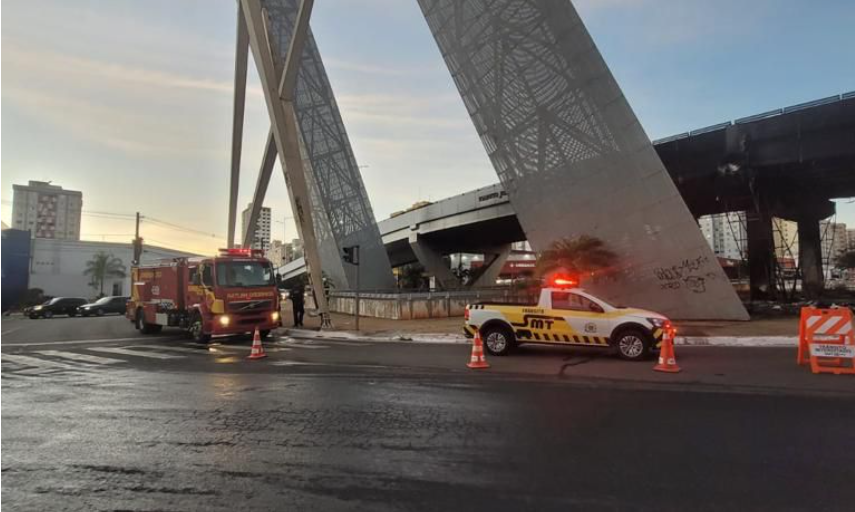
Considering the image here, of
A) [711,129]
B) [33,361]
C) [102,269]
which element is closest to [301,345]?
[33,361]

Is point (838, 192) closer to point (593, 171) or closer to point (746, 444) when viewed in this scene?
point (593, 171)

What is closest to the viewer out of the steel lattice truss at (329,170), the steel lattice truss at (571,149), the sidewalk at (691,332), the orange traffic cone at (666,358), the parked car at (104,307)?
the orange traffic cone at (666,358)

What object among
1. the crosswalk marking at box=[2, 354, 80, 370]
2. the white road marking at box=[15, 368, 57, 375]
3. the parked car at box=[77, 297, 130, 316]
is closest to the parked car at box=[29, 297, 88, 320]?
the parked car at box=[77, 297, 130, 316]

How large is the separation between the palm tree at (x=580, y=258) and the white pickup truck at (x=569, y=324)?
11629 millimetres

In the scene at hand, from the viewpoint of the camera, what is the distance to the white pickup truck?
1096cm

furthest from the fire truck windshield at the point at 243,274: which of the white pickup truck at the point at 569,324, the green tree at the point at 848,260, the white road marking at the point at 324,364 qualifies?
the green tree at the point at 848,260

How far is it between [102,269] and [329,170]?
4434cm

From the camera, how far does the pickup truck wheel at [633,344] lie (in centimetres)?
1089

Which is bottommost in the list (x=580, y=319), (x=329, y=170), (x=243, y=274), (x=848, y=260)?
(x=580, y=319)

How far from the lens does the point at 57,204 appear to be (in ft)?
266

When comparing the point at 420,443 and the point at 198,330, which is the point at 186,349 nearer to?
the point at 198,330

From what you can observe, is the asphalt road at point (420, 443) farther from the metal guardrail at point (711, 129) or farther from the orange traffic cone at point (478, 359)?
the metal guardrail at point (711, 129)

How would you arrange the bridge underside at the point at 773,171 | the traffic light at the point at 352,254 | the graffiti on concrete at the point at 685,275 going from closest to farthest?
the traffic light at the point at 352,254
the graffiti on concrete at the point at 685,275
the bridge underside at the point at 773,171

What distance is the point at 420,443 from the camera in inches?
206
